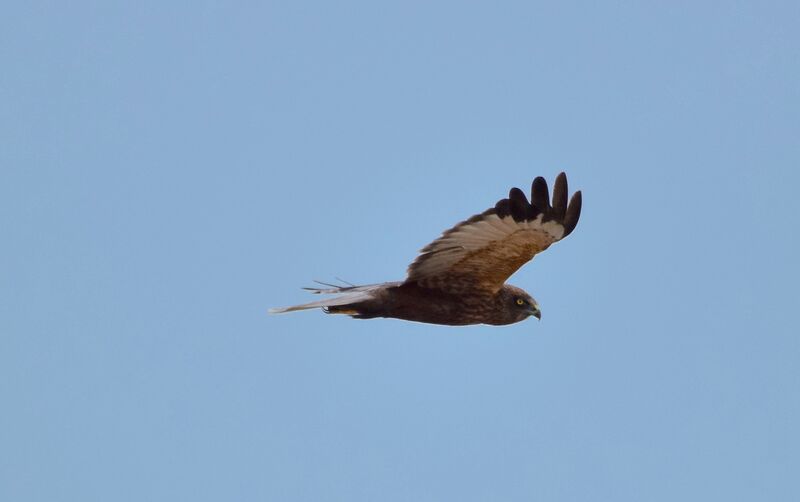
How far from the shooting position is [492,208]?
12.4 m

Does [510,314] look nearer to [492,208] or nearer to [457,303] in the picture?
[457,303]

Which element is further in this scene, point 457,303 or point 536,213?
point 457,303

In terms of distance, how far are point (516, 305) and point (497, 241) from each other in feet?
3.35

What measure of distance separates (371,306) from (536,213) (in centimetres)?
172

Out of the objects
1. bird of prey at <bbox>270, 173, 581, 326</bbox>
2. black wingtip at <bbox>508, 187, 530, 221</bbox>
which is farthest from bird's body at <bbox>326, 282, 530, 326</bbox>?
black wingtip at <bbox>508, 187, 530, 221</bbox>

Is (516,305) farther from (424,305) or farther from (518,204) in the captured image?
(518,204)

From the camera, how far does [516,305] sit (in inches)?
537

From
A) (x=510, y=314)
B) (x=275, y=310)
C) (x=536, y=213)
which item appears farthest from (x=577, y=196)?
(x=275, y=310)

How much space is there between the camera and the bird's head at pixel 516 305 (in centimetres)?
1357

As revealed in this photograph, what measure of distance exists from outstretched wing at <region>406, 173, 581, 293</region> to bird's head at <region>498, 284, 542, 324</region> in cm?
18

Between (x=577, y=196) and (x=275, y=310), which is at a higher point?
(x=577, y=196)

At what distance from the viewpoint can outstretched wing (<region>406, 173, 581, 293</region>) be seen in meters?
12.6

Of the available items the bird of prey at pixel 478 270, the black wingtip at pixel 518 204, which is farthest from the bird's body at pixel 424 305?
the black wingtip at pixel 518 204

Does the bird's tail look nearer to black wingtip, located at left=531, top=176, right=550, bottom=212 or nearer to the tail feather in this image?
the tail feather
